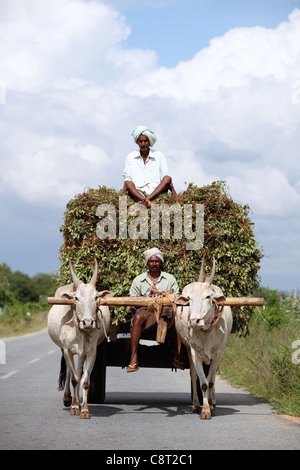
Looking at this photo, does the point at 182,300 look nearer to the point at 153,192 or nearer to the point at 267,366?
the point at 153,192

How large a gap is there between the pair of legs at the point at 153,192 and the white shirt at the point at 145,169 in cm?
27

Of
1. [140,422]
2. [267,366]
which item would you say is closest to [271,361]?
[267,366]

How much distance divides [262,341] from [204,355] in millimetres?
6956

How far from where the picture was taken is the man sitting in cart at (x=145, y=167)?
36.3ft

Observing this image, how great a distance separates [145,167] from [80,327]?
3.20 m

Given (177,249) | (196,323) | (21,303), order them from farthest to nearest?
(21,303)
(177,249)
(196,323)

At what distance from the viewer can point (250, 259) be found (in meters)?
10.4

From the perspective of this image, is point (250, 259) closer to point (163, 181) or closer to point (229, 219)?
point (229, 219)

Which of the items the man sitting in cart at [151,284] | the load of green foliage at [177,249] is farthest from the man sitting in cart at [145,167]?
the man sitting in cart at [151,284]

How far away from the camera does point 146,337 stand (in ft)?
33.4

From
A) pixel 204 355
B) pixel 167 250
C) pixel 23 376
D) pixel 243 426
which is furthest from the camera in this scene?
pixel 23 376

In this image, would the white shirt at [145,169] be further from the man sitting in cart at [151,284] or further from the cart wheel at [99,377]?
the cart wheel at [99,377]

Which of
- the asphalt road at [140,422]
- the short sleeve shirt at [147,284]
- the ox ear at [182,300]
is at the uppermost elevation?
the short sleeve shirt at [147,284]

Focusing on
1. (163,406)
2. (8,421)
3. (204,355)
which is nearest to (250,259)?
(204,355)
